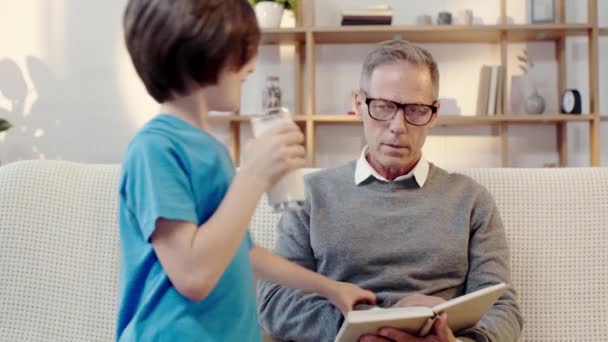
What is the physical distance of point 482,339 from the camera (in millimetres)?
1499

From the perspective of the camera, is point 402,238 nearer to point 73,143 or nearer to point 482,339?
point 482,339

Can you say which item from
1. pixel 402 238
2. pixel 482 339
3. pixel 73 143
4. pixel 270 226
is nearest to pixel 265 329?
pixel 270 226

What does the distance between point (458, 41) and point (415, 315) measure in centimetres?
267

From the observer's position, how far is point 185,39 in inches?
32.5

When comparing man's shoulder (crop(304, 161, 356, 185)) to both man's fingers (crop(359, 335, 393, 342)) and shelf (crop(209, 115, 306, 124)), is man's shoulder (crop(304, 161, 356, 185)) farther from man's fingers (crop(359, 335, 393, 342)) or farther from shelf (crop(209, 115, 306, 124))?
shelf (crop(209, 115, 306, 124))

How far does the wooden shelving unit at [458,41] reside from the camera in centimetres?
343

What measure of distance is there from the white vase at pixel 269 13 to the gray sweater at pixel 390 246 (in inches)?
74.3

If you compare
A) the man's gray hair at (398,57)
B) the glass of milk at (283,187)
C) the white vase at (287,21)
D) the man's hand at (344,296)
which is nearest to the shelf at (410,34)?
the white vase at (287,21)

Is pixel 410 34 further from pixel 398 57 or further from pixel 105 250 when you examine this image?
pixel 105 250

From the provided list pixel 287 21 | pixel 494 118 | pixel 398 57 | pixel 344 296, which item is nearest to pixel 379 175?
pixel 398 57

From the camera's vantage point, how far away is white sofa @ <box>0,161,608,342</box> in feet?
5.47

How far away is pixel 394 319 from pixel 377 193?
55cm

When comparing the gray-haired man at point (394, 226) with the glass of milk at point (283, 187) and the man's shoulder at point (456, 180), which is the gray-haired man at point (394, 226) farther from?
the glass of milk at point (283, 187)

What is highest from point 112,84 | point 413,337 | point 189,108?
point 112,84
